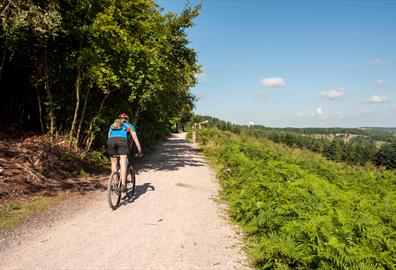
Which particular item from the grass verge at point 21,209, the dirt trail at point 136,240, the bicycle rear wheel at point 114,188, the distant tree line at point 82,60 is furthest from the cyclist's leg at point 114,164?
the distant tree line at point 82,60

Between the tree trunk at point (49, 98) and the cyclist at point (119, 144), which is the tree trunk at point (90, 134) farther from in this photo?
the cyclist at point (119, 144)

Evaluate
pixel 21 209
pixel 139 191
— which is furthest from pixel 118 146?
pixel 21 209

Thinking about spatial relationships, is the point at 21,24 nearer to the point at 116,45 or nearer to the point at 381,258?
the point at 116,45

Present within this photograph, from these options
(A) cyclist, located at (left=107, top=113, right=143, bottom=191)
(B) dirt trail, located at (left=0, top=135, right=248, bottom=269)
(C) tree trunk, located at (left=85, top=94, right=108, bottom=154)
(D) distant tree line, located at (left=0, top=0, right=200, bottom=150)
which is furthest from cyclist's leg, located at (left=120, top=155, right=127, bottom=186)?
(C) tree trunk, located at (left=85, top=94, right=108, bottom=154)

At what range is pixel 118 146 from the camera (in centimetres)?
718

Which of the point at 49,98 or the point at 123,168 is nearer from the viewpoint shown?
the point at 123,168

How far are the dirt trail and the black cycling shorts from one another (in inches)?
53.3

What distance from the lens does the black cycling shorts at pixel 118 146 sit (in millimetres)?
7156

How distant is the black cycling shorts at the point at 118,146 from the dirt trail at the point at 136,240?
1.35m

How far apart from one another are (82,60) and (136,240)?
24.8ft

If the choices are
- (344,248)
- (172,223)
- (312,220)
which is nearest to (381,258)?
(344,248)

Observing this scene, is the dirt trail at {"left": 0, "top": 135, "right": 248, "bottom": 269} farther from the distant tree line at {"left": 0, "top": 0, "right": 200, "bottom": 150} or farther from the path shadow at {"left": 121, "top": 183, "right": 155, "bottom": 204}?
the distant tree line at {"left": 0, "top": 0, "right": 200, "bottom": 150}

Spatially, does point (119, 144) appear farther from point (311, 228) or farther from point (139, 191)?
point (311, 228)

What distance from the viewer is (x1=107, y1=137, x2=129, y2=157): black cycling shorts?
7156 millimetres
